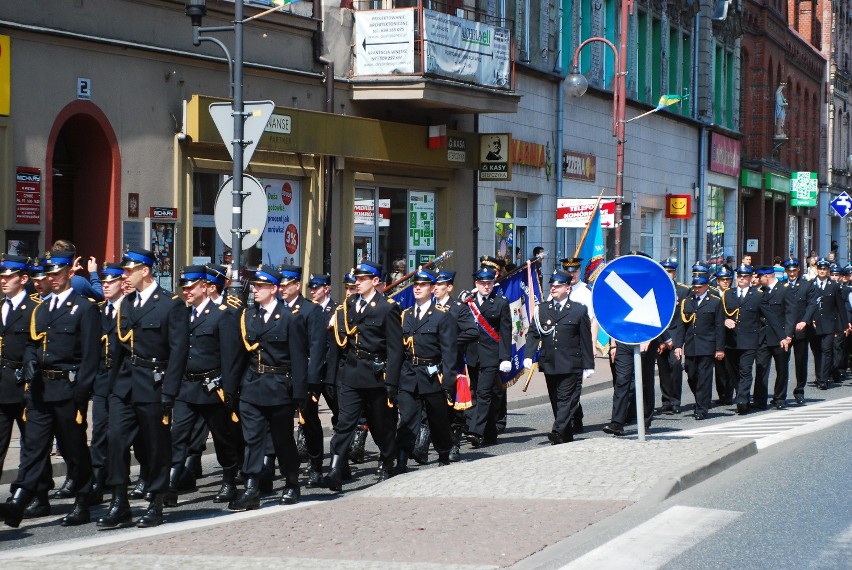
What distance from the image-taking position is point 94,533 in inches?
380

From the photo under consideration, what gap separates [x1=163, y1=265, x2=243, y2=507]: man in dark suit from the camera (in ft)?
36.0

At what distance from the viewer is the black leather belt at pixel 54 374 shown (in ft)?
34.2

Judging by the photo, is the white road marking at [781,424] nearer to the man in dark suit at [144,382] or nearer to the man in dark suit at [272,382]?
the man in dark suit at [272,382]

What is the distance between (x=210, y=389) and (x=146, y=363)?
1.02m

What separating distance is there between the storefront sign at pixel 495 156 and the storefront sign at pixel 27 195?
11701mm

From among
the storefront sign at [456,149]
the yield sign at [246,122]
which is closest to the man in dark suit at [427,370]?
the yield sign at [246,122]

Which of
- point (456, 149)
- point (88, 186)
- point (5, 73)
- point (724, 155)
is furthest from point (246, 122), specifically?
point (724, 155)

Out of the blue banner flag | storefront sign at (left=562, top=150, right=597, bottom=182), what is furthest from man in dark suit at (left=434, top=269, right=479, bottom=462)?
storefront sign at (left=562, top=150, right=597, bottom=182)

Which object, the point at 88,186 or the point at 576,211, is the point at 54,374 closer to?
the point at 88,186

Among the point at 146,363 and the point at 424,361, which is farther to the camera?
the point at 424,361

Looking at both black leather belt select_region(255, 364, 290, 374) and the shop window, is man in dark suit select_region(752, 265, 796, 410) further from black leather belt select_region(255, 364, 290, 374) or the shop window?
the shop window

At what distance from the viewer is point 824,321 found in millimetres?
22328

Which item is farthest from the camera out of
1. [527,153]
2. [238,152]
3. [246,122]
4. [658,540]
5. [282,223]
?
[527,153]

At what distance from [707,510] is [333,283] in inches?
566
